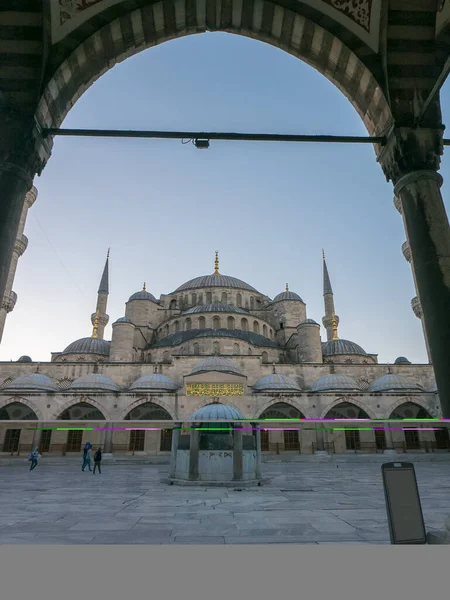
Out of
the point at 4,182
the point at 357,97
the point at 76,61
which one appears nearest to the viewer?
the point at 4,182

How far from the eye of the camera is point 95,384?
84.9 ft

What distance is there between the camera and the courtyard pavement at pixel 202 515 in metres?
4.54

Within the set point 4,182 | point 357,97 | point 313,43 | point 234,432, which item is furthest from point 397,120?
point 234,432

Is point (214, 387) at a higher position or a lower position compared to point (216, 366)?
lower

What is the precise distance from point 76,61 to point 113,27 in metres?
0.90

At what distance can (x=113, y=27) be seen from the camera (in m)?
6.55

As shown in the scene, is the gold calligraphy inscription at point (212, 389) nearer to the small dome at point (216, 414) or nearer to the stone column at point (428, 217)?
the small dome at point (216, 414)

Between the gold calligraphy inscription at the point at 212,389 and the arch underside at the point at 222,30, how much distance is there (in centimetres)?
2122

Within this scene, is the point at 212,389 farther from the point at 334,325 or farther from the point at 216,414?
the point at 334,325

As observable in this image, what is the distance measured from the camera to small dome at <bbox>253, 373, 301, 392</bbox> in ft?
87.9

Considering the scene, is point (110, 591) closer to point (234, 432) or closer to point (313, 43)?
point (313, 43)

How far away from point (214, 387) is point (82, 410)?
10067mm

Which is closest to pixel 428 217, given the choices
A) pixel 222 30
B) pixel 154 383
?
Answer: pixel 222 30

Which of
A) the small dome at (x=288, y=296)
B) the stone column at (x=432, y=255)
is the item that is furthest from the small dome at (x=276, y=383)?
the stone column at (x=432, y=255)
